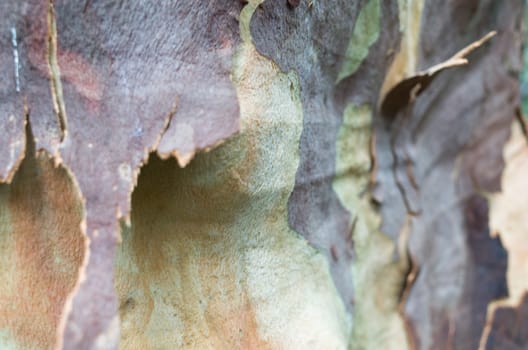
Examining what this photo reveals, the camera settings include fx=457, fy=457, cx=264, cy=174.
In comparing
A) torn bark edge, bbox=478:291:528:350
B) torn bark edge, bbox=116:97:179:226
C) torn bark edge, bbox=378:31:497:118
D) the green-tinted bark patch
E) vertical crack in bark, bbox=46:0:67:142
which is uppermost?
the green-tinted bark patch

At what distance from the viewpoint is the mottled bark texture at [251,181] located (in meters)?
0.36

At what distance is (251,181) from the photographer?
1.47 feet

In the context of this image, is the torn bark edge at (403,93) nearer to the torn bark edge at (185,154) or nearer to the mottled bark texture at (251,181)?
the mottled bark texture at (251,181)

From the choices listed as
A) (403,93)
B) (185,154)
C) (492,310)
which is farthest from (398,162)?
(185,154)

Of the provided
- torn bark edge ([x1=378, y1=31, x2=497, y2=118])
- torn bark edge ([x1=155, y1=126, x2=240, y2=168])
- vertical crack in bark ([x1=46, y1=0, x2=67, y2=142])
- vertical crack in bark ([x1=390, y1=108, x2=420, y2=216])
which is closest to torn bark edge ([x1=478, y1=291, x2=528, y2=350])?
vertical crack in bark ([x1=390, y1=108, x2=420, y2=216])

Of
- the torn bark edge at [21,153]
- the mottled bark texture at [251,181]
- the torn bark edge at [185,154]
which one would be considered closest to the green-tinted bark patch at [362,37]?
the mottled bark texture at [251,181]

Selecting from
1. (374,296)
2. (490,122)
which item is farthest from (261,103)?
(490,122)

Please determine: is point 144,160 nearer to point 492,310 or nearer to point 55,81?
point 55,81

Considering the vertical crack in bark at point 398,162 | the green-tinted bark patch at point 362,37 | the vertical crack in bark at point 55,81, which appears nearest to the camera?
the vertical crack in bark at point 55,81

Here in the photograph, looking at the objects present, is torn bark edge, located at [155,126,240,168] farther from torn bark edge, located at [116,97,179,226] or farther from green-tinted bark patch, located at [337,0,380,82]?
green-tinted bark patch, located at [337,0,380,82]

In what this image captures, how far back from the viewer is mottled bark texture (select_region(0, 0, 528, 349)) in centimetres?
36

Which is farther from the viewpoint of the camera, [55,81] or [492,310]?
[492,310]

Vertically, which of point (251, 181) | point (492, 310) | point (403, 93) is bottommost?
point (492, 310)

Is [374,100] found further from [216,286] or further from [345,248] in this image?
[216,286]
